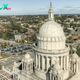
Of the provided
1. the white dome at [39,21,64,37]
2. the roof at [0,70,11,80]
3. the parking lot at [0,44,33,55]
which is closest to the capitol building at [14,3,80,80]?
the white dome at [39,21,64,37]

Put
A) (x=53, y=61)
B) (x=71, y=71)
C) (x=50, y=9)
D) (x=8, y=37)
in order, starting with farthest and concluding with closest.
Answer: (x=8, y=37) < (x=71, y=71) < (x=50, y=9) < (x=53, y=61)

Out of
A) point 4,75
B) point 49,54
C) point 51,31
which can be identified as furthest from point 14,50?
point 51,31

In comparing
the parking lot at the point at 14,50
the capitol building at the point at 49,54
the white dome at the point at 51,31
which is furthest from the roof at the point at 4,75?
the white dome at the point at 51,31

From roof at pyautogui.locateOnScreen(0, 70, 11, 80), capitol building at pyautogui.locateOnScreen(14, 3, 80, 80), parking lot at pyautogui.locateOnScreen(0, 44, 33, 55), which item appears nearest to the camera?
capitol building at pyautogui.locateOnScreen(14, 3, 80, 80)

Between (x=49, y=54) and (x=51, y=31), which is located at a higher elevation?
(x=51, y=31)

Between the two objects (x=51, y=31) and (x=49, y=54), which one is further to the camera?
(x=51, y=31)

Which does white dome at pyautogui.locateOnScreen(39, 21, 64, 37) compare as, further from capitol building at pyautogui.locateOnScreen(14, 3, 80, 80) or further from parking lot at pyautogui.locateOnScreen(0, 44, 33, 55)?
parking lot at pyautogui.locateOnScreen(0, 44, 33, 55)

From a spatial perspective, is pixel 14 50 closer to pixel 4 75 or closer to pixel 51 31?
pixel 4 75

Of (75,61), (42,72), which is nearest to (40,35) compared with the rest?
(42,72)

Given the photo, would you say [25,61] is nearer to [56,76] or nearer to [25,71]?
[25,71]

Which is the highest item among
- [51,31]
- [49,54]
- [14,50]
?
[51,31]

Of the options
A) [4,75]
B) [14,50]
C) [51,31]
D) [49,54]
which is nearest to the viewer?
[49,54]
